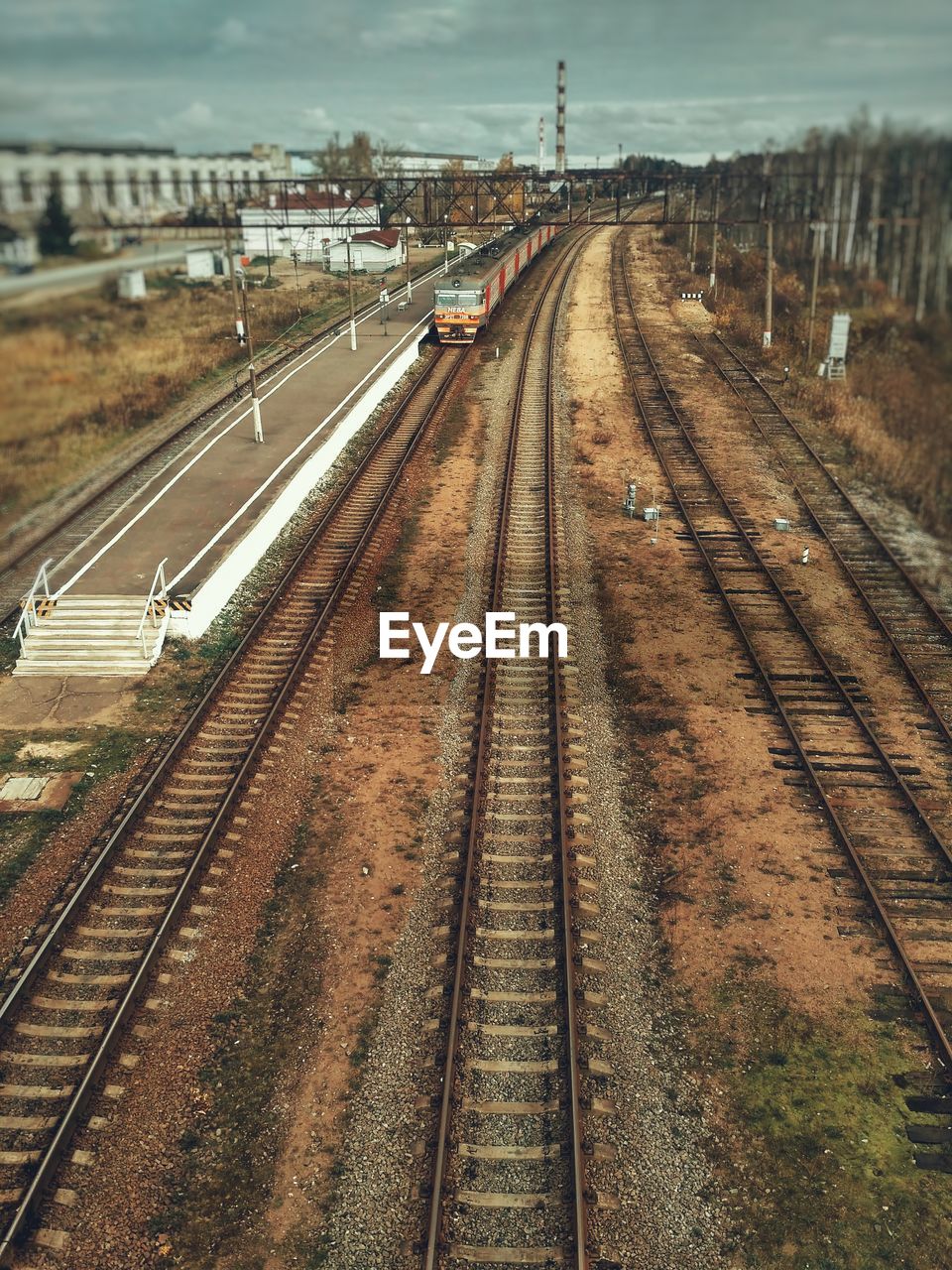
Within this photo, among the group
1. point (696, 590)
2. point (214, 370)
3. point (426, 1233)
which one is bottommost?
point (426, 1233)

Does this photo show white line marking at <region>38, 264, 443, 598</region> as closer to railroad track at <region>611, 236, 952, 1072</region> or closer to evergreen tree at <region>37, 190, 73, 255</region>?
evergreen tree at <region>37, 190, 73, 255</region>

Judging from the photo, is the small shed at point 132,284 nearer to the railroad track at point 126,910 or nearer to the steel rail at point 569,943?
the railroad track at point 126,910

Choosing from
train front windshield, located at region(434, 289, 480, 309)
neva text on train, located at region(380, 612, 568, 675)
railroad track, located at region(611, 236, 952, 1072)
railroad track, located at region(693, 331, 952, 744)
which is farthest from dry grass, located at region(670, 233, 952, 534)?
train front windshield, located at region(434, 289, 480, 309)

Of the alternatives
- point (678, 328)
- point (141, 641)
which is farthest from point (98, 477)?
point (678, 328)

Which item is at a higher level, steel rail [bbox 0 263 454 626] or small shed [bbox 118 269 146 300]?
small shed [bbox 118 269 146 300]

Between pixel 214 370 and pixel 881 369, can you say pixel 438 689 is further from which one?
pixel 214 370

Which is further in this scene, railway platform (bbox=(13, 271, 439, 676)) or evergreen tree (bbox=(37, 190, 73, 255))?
railway platform (bbox=(13, 271, 439, 676))
